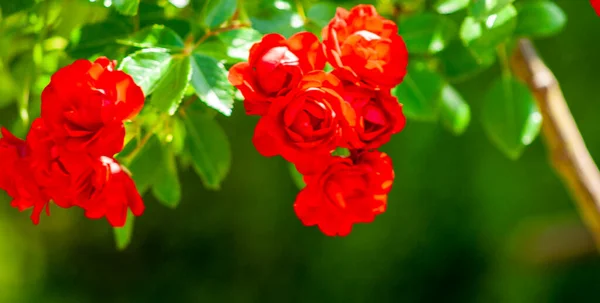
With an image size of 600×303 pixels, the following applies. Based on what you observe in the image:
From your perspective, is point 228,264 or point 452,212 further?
point 228,264

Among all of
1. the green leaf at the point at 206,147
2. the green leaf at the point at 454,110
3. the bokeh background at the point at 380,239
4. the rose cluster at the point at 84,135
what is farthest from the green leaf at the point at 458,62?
the bokeh background at the point at 380,239

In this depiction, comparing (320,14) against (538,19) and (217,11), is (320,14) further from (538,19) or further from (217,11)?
(538,19)

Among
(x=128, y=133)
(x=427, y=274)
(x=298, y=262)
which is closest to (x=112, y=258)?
(x=298, y=262)

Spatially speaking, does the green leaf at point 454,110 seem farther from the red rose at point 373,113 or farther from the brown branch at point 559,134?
the red rose at point 373,113

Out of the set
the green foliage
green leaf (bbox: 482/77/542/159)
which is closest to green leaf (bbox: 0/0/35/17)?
the green foliage

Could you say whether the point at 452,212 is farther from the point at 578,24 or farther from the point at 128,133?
the point at 128,133

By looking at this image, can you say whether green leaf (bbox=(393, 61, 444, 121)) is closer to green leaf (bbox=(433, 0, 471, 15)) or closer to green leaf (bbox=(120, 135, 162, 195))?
green leaf (bbox=(433, 0, 471, 15))

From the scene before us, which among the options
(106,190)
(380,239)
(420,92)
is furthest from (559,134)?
(380,239)
